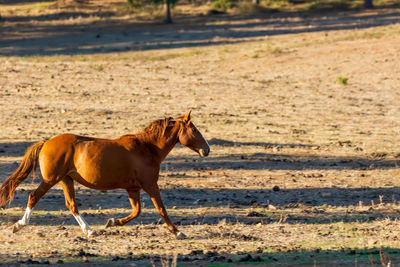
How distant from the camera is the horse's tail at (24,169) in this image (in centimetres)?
1071

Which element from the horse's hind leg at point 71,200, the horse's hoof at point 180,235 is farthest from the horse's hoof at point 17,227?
the horse's hoof at point 180,235

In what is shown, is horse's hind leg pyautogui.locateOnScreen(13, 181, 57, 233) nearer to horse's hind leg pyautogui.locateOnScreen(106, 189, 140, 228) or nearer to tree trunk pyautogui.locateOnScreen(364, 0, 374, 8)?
horse's hind leg pyautogui.locateOnScreen(106, 189, 140, 228)

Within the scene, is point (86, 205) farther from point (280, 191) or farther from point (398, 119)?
point (398, 119)

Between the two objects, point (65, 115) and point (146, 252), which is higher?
point (146, 252)

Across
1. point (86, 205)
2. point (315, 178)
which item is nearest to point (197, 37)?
point (315, 178)

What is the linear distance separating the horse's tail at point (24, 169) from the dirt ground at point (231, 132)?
60 centimetres

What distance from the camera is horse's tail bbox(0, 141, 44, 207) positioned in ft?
35.1

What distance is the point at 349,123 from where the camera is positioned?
2397cm

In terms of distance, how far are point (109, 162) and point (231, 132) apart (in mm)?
Answer: 11730

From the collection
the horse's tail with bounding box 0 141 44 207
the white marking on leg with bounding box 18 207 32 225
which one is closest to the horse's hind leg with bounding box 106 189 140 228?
the white marking on leg with bounding box 18 207 32 225

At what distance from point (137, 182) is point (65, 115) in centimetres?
1364

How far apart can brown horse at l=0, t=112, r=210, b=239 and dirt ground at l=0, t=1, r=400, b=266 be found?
2.14ft

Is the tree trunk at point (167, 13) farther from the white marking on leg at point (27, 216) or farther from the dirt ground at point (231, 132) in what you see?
the white marking on leg at point (27, 216)

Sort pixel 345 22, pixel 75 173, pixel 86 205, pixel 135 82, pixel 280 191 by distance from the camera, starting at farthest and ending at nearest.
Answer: pixel 345 22 < pixel 135 82 < pixel 280 191 < pixel 86 205 < pixel 75 173
